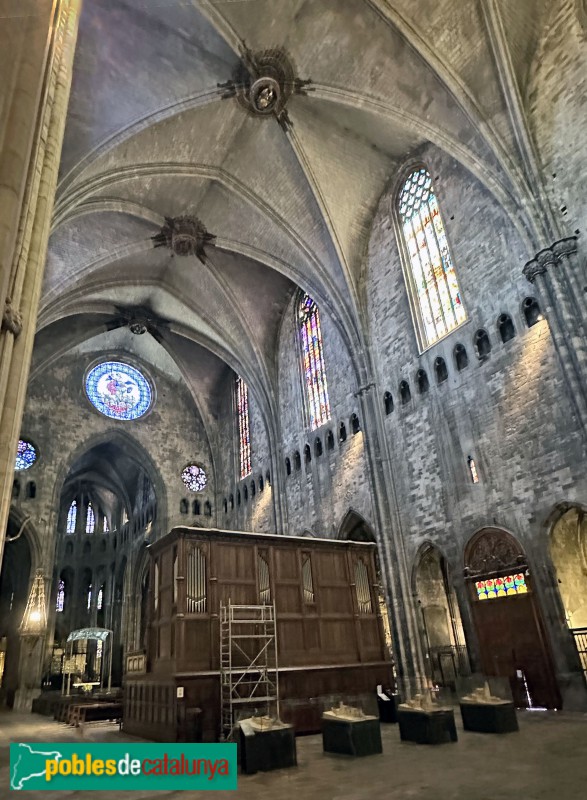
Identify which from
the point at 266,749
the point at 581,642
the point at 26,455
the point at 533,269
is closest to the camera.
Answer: the point at 266,749

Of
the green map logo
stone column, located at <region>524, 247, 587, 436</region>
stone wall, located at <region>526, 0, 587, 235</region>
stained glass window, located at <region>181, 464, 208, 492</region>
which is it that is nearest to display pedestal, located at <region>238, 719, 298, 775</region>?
the green map logo

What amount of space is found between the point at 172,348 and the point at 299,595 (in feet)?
61.0

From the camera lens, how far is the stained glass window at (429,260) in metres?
16.3

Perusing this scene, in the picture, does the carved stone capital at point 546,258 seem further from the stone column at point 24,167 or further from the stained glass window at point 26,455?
the stained glass window at point 26,455

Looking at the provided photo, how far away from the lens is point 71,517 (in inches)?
1547

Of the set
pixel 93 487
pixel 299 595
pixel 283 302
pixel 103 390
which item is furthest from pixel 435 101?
pixel 93 487

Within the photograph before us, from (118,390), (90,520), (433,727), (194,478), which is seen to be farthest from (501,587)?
(90,520)

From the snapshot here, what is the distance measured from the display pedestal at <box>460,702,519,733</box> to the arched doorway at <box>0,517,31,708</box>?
21723 mm

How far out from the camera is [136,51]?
48.4ft

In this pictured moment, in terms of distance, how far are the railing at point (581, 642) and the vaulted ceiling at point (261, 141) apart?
29.4 ft

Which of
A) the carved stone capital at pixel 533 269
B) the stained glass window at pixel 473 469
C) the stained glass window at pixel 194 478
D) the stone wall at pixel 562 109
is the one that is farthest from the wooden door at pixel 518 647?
the stained glass window at pixel 194 478

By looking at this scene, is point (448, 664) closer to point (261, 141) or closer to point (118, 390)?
point (261, 141)

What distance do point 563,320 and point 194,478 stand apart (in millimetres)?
22039

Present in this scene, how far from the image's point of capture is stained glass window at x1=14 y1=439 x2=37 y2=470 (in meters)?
26.2
